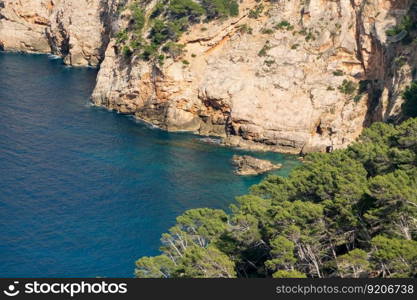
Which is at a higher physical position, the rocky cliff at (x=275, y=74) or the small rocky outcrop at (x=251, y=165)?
the rocky cliff at (x=275, y=74)

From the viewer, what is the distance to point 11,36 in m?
134

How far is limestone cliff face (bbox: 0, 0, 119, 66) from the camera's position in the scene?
127m

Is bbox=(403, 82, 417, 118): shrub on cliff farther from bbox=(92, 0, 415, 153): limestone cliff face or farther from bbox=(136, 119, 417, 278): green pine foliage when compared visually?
bbox=(136, 119, 417, 278): green pine foliage

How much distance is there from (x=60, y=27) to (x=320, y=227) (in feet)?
333

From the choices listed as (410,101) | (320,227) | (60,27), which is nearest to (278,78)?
(410,101)

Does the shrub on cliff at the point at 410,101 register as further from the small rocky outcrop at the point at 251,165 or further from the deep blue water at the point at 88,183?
the small rocky outcrop at the point at 251,165

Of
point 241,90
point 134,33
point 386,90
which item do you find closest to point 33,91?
point 134,33

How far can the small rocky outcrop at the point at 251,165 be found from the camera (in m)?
79.8

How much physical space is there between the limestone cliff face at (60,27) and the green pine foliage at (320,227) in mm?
79197

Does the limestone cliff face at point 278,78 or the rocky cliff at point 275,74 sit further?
the limestone cliff face at point 278,78

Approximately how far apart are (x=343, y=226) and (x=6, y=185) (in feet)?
142

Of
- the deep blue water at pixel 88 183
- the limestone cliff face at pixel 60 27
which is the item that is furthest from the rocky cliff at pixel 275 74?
the limestone cliff face at pixel 60 27

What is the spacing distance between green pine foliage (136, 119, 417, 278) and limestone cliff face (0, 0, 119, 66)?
79.2 meters

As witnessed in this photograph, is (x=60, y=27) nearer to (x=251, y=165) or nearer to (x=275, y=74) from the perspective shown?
(x=275, y=74)
